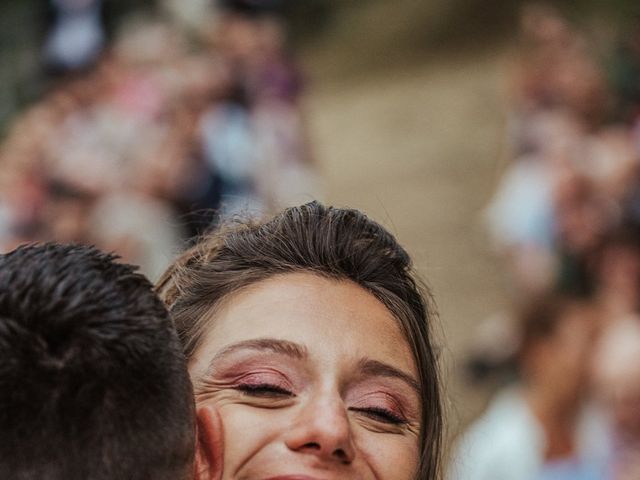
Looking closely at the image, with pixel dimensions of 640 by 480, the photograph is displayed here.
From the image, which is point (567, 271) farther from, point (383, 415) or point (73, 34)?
point (383, 415)

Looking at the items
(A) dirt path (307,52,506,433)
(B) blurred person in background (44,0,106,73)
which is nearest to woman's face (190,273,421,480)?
(A) dirt path (307,52,506,433)

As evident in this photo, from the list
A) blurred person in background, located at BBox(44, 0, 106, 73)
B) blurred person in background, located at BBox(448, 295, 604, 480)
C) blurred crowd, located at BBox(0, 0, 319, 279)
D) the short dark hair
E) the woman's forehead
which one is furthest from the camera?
blurred person in background, located at BBox(44, 0, 106, 73)

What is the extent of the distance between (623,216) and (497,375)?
660 mm

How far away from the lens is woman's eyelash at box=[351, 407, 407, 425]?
1.08 m

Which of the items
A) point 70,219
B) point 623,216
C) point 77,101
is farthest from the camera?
point 77,101

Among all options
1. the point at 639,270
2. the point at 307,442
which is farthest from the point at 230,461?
the point at 639,270

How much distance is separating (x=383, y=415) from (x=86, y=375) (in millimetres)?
477

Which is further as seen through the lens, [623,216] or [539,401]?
[623,216]

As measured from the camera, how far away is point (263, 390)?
1.07 m

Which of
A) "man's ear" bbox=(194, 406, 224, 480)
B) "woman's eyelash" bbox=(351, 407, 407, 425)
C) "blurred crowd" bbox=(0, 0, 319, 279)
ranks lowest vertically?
"man's ear" bbox=(194, 406, 224, 480)

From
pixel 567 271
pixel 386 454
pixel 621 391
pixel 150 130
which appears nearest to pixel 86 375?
pixel 386 454

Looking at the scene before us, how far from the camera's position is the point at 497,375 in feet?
12.2

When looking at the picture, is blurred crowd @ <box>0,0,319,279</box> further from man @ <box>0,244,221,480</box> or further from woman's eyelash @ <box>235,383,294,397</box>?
man @ <box>0,244,221,480</box>

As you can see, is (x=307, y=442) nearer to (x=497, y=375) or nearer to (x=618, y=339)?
(x=618, y=339)
